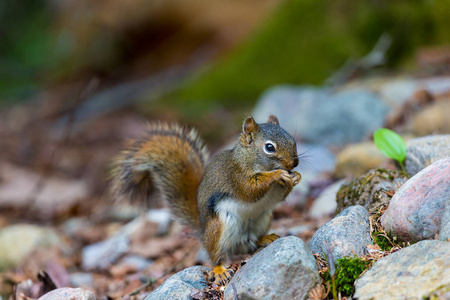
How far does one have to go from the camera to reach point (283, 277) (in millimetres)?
2084

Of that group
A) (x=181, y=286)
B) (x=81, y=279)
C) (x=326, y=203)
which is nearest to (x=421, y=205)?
(x=181, y=286)

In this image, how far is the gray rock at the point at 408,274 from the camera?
1.82 metres

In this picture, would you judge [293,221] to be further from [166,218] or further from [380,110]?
[380,110]

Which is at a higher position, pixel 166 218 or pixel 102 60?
pixel 102 60

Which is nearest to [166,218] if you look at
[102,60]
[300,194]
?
[300,194]

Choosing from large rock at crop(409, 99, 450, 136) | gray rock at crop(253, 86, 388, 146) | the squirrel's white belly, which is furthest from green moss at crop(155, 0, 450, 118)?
the squirrel's white belly

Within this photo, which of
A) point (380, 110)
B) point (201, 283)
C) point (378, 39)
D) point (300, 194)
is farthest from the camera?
point (378, 39)

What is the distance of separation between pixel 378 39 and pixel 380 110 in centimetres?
177

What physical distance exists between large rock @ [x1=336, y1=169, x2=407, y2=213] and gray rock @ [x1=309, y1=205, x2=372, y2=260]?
0.27 metres

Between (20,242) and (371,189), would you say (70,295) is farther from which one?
(20,242)

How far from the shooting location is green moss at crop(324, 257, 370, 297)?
2.13 metres

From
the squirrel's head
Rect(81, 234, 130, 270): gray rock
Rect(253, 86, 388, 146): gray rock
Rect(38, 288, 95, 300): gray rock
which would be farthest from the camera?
Rect(253, 86, 388, 146): gray rock

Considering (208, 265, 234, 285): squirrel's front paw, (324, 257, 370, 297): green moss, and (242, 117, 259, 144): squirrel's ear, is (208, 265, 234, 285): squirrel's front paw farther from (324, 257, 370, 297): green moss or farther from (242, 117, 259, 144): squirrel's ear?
(242, 117, 259, 144): squirrel's ear

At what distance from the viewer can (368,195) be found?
9.41 ft
